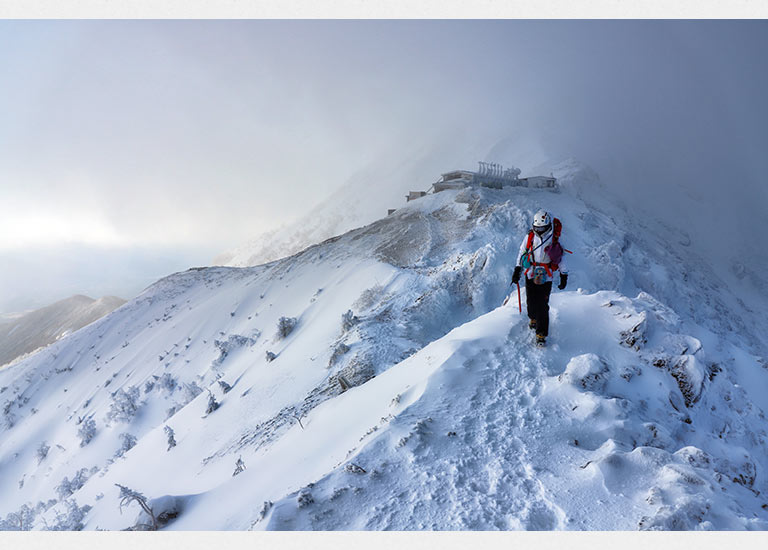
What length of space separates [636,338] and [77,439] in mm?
23349

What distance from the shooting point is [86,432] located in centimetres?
1733

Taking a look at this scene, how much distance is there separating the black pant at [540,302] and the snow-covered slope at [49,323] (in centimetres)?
8325

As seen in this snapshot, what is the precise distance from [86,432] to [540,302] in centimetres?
2125

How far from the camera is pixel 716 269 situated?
35.3 meters

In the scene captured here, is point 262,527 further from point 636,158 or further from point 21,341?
point 21,341

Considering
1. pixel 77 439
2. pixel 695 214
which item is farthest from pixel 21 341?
pixel 695 214

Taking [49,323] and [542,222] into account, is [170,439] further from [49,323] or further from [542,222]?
[49,323]

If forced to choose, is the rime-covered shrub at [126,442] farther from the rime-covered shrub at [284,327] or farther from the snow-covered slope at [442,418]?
the rime-covered shrub at [284,327]

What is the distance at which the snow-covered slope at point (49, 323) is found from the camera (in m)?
70.8

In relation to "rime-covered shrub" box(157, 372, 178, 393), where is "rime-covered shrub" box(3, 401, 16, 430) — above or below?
below

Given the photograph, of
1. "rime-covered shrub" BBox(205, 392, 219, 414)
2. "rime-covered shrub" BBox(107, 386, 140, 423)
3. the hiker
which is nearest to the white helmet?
the hiker

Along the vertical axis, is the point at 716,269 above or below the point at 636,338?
below

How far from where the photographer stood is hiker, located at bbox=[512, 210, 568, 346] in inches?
245

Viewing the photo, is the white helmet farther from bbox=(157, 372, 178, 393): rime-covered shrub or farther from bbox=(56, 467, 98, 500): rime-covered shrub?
bbox=(157, 372, 178, 393): rime-covered shrub
